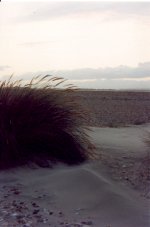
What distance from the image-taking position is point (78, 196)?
6.88 meters

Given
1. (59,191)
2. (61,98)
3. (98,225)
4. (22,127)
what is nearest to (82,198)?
(59,191)

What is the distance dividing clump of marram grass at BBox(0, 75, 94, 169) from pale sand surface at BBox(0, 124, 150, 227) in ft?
0.86

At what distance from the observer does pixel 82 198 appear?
6.80 m

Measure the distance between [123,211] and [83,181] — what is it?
101 cm

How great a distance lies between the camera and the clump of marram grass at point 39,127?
309 inches

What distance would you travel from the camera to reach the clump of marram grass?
25.7ft

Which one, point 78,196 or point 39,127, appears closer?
point 78,196

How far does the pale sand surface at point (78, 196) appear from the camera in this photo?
608 centimetres

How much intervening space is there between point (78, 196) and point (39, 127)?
4.98 ft

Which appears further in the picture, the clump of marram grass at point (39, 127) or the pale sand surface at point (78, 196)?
Result: the clump of marram grass at point (39, 127)

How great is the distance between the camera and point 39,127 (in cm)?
804

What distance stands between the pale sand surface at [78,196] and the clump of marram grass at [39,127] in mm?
262

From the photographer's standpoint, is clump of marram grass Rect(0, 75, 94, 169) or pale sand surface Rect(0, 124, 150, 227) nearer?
pale sand surface Rect(0, 124, 150, 227)

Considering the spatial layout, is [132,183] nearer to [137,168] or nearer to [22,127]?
[137,168]
